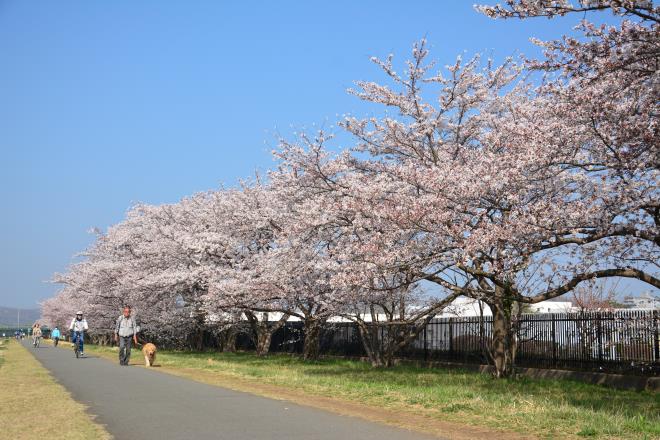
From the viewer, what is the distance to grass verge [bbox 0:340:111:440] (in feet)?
28.3

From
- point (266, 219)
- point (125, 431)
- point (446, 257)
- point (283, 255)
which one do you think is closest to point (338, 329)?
point (266, 219)

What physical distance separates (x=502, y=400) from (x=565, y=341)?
6955 millimetres

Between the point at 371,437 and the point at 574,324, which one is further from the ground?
the point at 574,324

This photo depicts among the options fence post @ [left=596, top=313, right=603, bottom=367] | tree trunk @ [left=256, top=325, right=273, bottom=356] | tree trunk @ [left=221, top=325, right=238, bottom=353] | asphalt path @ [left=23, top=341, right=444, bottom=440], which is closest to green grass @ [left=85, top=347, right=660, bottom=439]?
fence post @ [left=596, top=313, right=603, bottom=367]

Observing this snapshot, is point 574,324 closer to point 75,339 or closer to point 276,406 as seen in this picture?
point 276,406

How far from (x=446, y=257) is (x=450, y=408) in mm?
4112

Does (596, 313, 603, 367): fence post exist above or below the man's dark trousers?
above

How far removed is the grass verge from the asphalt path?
0.69 feet

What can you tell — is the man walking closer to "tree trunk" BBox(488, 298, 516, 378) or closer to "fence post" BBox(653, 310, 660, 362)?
"tree trunk" BBox(488, 298, 516, 378)

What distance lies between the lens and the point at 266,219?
79.5ft

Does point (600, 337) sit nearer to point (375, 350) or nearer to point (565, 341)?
point (565, 341)

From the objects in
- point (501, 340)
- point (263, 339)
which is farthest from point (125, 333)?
point (501, 340)

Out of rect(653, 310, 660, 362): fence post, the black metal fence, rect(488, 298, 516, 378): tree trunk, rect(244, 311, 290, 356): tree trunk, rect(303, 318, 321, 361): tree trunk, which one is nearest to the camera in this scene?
rect(653, 310, 660, 362): fence post

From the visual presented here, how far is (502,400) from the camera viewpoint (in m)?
12.3
